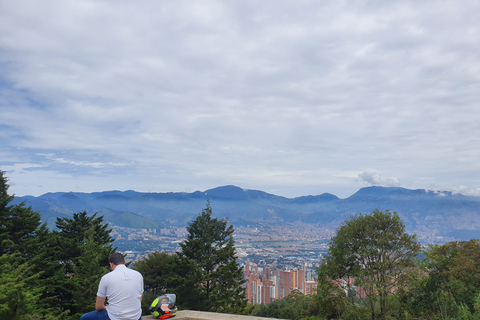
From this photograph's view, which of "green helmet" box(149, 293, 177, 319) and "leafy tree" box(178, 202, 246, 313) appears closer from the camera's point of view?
"green helmet" box(149, 293, 177, 319)

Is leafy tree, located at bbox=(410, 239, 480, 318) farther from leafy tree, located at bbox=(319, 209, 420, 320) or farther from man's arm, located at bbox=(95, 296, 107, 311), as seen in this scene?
man's arm, located at bbox=(95, 296, 107, 311)

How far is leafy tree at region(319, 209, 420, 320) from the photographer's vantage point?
422 inches

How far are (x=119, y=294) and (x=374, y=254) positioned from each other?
1036 centimetres

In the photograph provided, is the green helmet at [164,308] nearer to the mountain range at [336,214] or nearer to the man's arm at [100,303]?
the man's arm at [100,303]

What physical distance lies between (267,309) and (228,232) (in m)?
6.63

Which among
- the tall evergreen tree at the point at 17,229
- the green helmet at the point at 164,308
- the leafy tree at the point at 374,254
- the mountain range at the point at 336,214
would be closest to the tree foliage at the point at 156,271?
the tall evergreen tree at the point at 17,229

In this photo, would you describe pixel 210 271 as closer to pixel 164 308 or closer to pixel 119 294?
pixel 164 308

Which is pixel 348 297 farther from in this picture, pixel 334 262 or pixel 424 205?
pixel 424 205

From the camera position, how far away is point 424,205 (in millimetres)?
159625

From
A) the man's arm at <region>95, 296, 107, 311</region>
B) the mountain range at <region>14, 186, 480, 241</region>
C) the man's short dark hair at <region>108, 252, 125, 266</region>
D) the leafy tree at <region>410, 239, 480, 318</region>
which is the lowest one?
the mountain range at <region>14, 186, 480, 241</region>

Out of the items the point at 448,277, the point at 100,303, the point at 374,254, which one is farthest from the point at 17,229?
the point at 448,277

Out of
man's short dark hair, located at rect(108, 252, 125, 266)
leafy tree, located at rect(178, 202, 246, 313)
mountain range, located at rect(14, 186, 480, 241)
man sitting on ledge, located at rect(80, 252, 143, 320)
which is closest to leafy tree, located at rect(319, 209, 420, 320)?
man sitting on ledge, located at rect(80, 252, 143, 320)

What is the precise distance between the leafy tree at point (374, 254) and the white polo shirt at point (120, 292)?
377 inches

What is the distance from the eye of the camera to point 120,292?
358 centimetres
